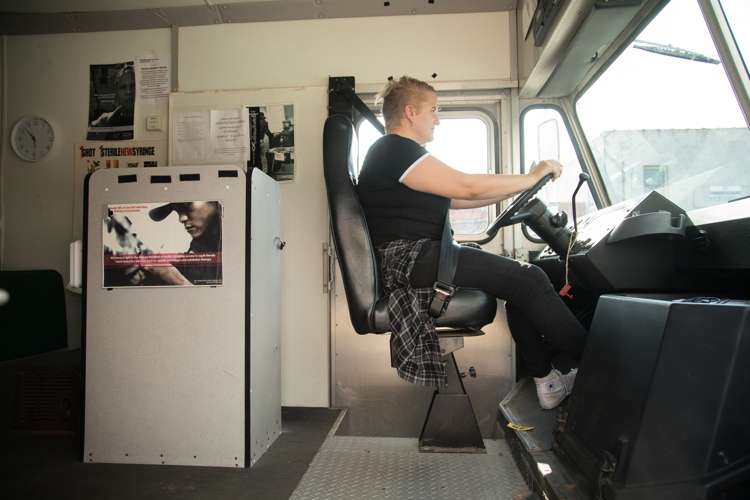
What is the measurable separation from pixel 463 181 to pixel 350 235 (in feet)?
1.66

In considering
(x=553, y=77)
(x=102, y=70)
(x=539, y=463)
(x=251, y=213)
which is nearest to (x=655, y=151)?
(x=553, y=77)

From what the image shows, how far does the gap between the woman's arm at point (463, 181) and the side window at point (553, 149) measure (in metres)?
1.02

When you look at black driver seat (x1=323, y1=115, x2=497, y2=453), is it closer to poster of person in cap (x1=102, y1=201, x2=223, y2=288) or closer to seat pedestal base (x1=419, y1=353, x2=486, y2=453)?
seat pedestal base (x1=419, y1=353, x2=486, y2=453)

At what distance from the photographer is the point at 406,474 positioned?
5.68ft

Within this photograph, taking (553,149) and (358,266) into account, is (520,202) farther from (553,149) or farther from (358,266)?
(553,149)

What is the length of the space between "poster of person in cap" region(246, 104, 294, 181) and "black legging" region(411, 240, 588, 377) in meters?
1.49

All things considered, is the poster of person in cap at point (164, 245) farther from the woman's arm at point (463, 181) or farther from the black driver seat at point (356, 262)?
the woman's arm at point (463, 181)

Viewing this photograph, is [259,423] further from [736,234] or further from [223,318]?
[736,234]

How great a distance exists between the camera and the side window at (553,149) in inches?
105

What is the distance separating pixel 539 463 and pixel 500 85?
2.21 m

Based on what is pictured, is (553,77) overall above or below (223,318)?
above

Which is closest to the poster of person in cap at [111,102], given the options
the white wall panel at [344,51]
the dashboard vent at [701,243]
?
the white wall panel at [344,51]

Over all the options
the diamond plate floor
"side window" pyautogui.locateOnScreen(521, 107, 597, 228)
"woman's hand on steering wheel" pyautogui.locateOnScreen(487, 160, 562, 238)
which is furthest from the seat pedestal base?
"side window" pyautogui.locateOnScreen(521, 107, 597, 228)

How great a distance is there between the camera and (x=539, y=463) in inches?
58.1
